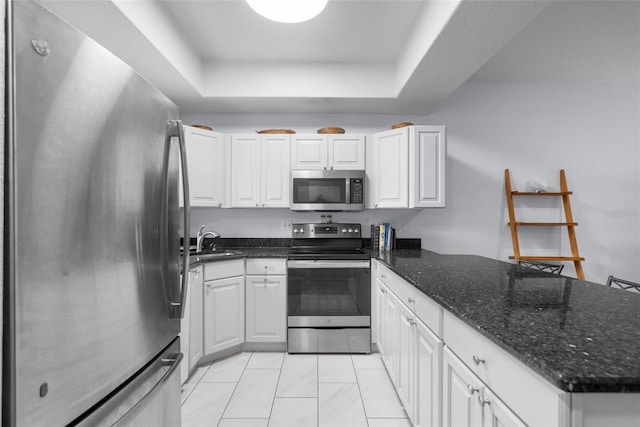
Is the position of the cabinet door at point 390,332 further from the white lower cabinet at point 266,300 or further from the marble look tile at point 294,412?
the white lower cabinet at point 266,300

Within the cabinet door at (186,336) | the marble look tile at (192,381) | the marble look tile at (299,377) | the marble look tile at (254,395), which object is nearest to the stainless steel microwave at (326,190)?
the cabinet door at (186,336)

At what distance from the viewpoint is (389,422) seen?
73.0 inches

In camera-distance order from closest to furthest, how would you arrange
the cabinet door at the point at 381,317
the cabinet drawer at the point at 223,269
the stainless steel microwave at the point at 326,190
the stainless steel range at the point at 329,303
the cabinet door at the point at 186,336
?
the cabinet door at the point at 186,336 < the cabinet door at the point at 381,317 < the cabinet drawer at the point at 223,269 < the stainless steel range at the point at 329,303 < the stainless steel microwave at the point at 326,190

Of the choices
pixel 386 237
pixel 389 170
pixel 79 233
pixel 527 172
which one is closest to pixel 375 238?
pixel 386 237

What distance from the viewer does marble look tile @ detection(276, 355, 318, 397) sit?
2.16 metres

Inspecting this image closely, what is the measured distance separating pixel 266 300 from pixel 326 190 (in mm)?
1173

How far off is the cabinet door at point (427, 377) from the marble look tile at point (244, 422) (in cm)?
87

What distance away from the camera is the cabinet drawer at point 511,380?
685 millimetres

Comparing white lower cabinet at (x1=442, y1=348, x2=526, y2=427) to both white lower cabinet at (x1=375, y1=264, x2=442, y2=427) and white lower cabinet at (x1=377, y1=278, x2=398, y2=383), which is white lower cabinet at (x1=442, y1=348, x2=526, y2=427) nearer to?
white lower cabinet at (x1=375, y1=264, x2=442, y2=427)

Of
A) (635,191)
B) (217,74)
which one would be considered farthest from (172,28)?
(635,191)

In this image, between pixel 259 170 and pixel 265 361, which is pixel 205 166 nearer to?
pixel 259 170

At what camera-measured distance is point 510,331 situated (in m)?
0.87

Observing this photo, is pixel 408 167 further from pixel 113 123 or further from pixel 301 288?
pixel 113 123

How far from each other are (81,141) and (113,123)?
128 mm
